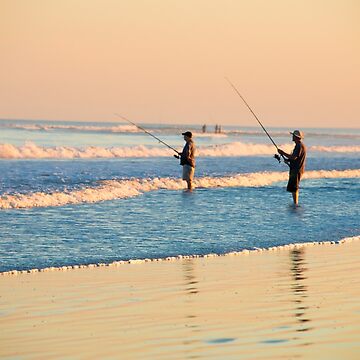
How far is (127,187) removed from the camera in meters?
21.8

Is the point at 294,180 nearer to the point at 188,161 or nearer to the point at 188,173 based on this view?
the point at 188,173

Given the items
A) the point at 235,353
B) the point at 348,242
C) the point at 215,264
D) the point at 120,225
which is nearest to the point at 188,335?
the point at 235,353

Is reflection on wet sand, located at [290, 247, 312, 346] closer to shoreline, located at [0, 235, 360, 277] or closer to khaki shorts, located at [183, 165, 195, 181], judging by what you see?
shoreline, located at [0, 235, 360, 277]

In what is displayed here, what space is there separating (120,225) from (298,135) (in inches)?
191

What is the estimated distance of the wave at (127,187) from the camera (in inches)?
691

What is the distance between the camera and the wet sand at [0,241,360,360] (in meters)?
6.57

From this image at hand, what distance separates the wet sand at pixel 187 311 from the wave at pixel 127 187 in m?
7.01

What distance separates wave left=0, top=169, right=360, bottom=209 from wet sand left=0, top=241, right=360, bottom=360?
7008 mm

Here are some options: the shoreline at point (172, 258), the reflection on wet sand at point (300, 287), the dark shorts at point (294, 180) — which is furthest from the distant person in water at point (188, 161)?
the reflection on wet sand at point (300, 287)

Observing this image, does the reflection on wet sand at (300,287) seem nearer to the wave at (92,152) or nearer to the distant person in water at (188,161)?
the distant person in water at (188,161)

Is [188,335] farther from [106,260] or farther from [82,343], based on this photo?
[106,260]

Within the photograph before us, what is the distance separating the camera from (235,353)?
6.41 m

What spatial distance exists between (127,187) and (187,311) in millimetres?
14007

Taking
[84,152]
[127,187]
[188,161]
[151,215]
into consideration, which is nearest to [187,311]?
[151,215]
